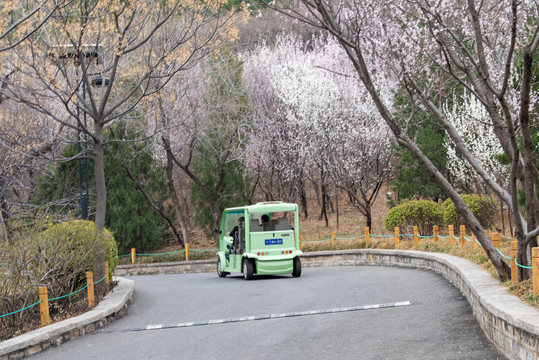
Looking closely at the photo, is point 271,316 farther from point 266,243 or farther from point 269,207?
point 269,207

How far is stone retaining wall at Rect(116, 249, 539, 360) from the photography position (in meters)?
6.93

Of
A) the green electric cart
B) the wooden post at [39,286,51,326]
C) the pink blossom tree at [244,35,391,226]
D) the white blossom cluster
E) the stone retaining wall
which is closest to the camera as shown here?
the stone retaining wall

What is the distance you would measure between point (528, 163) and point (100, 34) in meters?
10.9

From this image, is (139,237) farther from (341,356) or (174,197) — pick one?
(341,356)

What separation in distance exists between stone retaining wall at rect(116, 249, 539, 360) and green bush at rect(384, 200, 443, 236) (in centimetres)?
239

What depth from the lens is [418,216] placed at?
2456 cm

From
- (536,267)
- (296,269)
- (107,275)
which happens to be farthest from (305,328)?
(296,269)

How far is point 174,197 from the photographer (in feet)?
110

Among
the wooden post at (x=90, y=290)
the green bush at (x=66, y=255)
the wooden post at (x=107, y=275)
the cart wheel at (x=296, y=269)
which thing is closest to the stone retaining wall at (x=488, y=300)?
the cart wheel at (x=296, y=269)

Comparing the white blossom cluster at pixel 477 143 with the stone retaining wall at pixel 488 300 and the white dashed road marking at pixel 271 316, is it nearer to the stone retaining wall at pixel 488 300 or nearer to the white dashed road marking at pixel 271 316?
the stone retaining wall at pixel 488 300

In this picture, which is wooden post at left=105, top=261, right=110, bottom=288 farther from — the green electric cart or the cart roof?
the cart roof

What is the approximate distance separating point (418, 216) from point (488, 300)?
16.1 m

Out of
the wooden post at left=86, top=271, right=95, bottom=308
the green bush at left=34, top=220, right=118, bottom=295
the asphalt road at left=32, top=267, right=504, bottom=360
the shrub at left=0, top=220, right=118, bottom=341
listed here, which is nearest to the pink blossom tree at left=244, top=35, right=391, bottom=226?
the asphalt road at left=32, top=267, right=504, bottom=360

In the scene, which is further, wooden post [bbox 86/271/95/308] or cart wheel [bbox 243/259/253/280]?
cart wheel [bbox 243/259/253/280]
